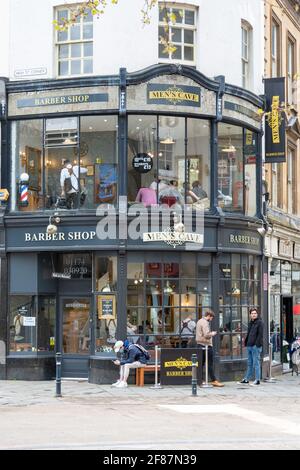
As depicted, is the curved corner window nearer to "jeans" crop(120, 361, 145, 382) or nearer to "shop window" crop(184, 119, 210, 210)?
"shop window" crop(184, 119, 210, 210)

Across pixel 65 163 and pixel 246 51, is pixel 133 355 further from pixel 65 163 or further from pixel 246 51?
pixel 246 51

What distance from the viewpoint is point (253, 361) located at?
22031 mm

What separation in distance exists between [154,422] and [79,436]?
7.12 feet

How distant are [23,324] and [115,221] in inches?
151

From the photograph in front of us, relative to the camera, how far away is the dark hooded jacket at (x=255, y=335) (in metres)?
21.8

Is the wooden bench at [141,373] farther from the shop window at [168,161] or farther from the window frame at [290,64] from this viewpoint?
the window frame at [290,64]

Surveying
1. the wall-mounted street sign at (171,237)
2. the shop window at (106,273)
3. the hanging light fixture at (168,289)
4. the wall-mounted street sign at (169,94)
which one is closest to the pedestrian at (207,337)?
the hanging light fixture at (168,289)

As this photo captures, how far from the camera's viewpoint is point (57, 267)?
75.5 ft

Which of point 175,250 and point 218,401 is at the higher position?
point 175,250

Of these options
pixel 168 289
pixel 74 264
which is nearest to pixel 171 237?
pixel 168 289

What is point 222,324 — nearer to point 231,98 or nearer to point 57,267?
point 57,267

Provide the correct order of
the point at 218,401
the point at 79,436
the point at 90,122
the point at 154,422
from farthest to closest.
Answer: the point at 90,122 < the point at 218,401 < the point at 154,422 < the point at 79,436
